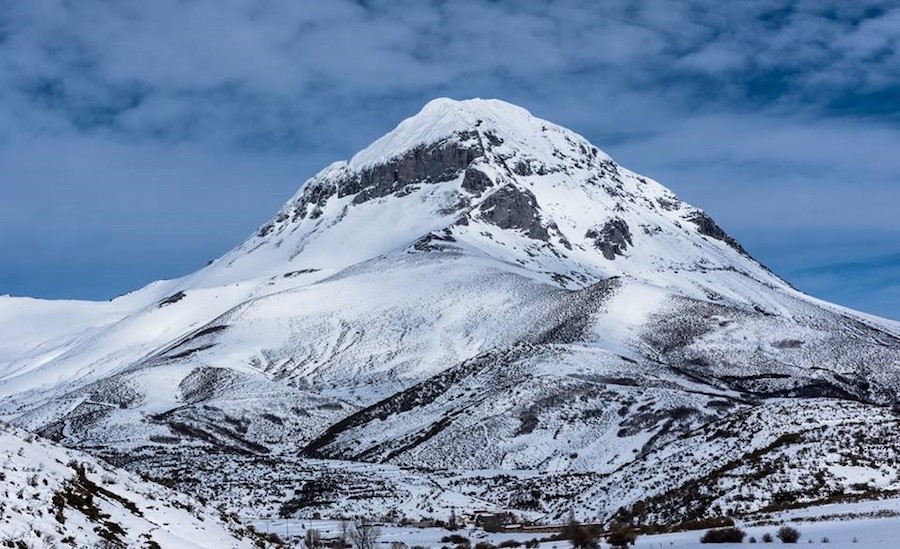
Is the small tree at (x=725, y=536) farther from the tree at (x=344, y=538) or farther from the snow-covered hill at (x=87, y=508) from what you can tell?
the tree at (x=344, y=538)

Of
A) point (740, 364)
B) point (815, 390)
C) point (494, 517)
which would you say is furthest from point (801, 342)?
point (494, 517)

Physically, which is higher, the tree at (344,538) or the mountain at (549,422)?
the mountain at (549,422)

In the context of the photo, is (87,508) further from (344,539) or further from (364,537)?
(344,539)

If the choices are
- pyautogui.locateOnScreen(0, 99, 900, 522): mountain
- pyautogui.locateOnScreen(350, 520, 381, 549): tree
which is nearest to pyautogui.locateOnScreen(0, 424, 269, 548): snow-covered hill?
pyautogui.locateOnScreen(350, 520, 381, 549): tree

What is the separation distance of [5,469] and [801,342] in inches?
6537

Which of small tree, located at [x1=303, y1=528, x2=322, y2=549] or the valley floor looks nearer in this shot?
the valley floor

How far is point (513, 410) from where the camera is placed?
396ft

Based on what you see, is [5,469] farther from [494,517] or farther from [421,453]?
[421,453]

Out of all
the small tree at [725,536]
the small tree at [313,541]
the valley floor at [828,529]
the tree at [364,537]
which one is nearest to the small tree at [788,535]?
the valley floor at [828,529]

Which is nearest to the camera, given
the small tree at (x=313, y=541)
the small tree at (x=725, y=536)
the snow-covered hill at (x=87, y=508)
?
the snow-covered hill at (x=87, y=508)

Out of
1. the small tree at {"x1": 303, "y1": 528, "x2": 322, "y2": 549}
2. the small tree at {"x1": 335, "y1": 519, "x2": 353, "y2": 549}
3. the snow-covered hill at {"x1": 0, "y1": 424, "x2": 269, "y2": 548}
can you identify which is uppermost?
the snow-covered hill at {"x1": 0, "y1": 424, "x2": 269, "y2": 548}

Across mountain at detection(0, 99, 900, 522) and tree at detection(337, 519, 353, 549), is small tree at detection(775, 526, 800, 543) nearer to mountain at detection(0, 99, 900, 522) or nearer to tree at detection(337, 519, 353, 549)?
mountain at detection(0, 99, 900, 522)

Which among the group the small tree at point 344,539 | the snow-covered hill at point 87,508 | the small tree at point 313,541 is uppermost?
the snow-covered hill at point 87,508

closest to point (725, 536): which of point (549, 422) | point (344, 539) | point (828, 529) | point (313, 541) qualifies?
point (828, 529)
